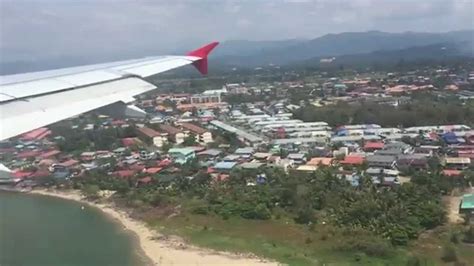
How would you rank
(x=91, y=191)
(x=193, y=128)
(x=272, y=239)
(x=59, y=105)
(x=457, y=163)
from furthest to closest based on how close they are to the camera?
(x=193, y=128) < (x=457, y=163) < (x=91, y=191) < (x=272, y=239) < (x=59, y=105)

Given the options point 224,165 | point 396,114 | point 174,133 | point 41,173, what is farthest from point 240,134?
point 41,173

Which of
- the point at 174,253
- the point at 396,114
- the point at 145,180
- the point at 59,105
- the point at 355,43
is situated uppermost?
the point at 355,43

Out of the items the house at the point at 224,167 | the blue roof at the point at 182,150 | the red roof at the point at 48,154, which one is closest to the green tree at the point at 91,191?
the red roof at the point at 48,154

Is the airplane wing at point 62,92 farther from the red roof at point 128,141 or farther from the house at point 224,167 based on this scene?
the red roof at point 128,141

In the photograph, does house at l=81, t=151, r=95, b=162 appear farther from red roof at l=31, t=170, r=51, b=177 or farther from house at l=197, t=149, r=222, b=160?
house at l=197, t=149, r=222, b=160

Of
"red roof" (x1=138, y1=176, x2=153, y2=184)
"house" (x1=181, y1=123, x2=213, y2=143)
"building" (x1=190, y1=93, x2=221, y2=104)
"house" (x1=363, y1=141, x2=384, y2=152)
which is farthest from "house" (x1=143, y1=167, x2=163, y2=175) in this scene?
"building" (x1=190, y1=93, x2=221, y2=104)

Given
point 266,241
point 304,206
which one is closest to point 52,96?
point 266,241

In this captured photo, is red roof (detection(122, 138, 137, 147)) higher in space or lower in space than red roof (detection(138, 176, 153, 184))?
higher

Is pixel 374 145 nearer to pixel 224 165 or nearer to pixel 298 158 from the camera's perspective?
pixel 298 158
